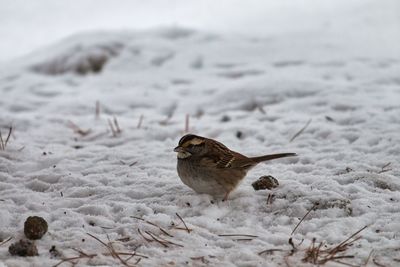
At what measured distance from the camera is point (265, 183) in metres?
4.46

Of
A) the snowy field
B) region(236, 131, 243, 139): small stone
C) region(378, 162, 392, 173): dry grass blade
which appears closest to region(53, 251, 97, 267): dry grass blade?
the snowy field

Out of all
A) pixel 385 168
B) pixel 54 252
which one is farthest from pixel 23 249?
pixel 385 168

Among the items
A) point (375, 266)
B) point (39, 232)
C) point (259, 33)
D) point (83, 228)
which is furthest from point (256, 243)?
point (259, 33)

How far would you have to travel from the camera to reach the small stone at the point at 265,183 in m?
4.46

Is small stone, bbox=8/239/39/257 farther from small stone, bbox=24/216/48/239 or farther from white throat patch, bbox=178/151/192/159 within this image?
white throat patch, bbox=178/151/192/159

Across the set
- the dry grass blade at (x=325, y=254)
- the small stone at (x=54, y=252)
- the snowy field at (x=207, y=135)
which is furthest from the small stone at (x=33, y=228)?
the dry grass blade at (x=325, y=254)

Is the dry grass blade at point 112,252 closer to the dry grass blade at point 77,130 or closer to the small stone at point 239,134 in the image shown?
the small stone at point 239,134

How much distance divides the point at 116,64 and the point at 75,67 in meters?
0.77

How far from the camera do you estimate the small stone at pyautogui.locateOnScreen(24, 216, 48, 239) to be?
357 cm

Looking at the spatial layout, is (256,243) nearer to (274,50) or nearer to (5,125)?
(5,125)

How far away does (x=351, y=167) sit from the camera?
4.83 meters

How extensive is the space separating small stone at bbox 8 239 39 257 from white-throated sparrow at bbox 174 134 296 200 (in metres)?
1.41

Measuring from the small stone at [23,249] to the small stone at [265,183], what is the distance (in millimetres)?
1951

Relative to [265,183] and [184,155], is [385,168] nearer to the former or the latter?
[265,183]
